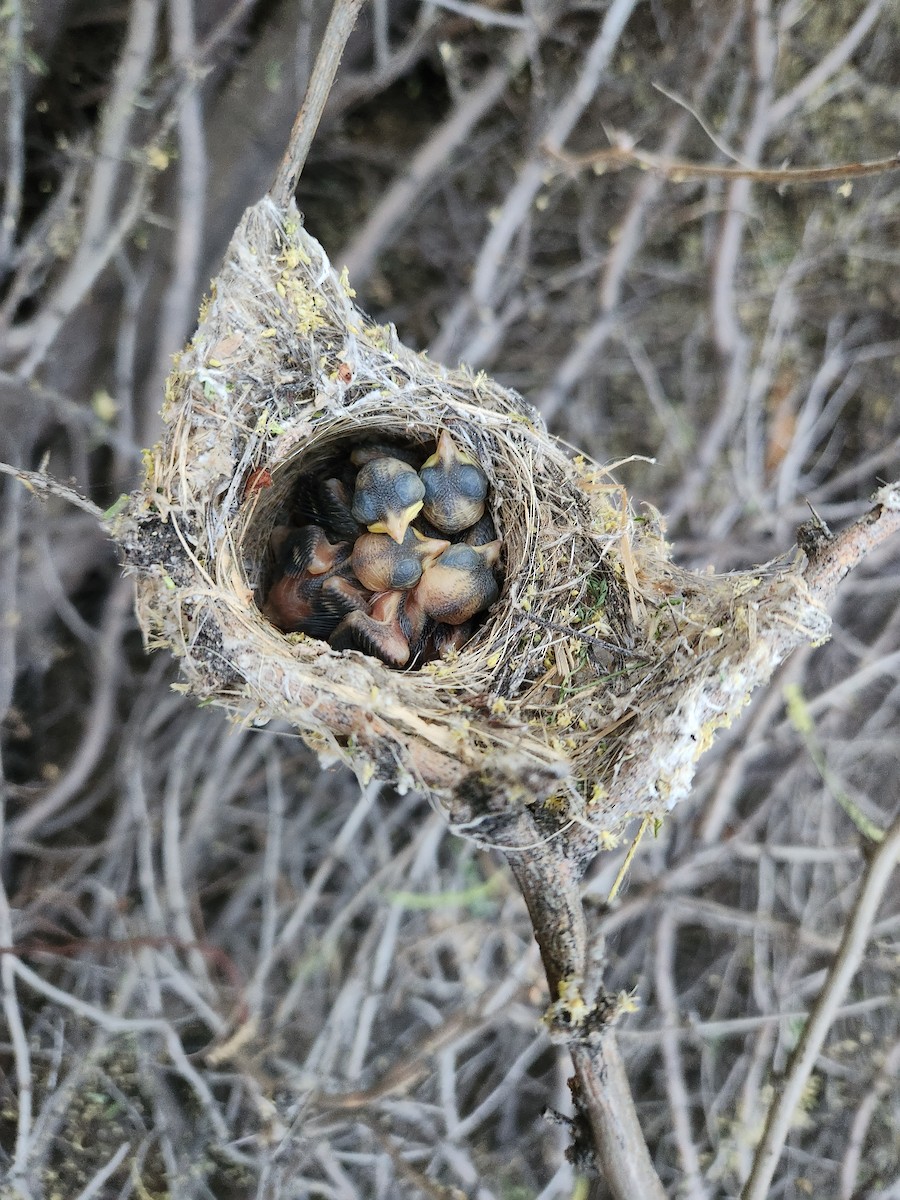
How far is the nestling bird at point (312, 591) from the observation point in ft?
5.53

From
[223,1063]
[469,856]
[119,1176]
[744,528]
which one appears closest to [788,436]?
[744,528]

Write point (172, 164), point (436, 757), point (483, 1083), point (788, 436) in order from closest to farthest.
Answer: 1. point (436, 757)
2. point (172, 164)
3. point (483, 1083)
4. point (788, 436)

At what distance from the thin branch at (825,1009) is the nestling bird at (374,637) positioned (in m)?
0.98

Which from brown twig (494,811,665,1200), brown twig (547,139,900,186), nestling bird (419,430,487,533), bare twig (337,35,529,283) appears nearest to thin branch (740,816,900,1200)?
brown twig (494,811,665,1200)

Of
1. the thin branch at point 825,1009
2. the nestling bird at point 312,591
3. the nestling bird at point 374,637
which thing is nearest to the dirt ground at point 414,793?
the thin branch at point 825,1009

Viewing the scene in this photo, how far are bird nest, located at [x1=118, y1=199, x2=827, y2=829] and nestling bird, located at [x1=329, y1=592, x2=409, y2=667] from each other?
0.08 m

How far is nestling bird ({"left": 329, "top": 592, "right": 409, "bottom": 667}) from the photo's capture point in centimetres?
159

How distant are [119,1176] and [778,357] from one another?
9.70 ft

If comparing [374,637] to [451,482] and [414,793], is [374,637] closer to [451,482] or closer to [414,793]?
[451,482]

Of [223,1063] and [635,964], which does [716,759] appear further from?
[223,1063]

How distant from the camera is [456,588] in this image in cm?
167

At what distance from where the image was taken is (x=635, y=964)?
2469mm

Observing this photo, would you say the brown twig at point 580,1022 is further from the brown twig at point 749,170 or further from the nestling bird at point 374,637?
the brown twig at point 749,170

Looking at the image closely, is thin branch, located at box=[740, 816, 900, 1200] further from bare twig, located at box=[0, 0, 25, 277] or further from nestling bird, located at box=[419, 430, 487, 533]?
bare twig, located at box=[0, 0, 25, 277]
